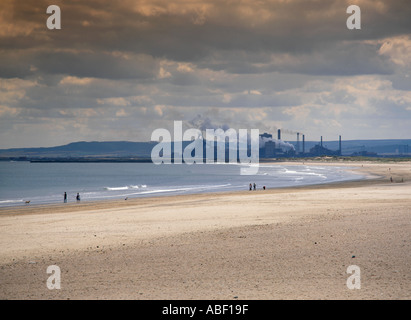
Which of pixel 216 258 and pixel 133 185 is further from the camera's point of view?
pixel 133 185

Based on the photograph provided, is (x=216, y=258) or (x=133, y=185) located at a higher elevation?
(x=216, y=258)

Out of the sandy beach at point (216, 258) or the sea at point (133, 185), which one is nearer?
the sandy beach at point (216, 258)

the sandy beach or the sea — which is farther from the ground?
the sandy beach

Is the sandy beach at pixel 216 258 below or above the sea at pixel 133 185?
above

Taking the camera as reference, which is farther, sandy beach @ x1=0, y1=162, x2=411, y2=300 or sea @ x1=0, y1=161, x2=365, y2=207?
sea @ x1=0, y1=161, x2=365, y2=207
